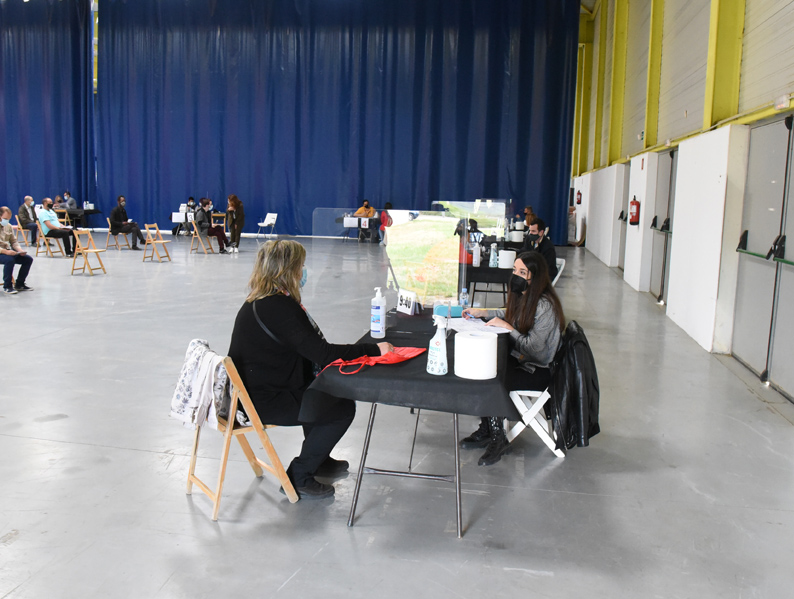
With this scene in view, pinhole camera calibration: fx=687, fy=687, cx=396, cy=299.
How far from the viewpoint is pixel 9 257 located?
27.1 ft

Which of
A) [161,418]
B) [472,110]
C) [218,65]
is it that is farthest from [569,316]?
[218,65]

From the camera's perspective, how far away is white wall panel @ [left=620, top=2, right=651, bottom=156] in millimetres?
10570

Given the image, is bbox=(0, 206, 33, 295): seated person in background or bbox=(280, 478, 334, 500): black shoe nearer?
bbox=(280, 478, 334, 500): black shoe

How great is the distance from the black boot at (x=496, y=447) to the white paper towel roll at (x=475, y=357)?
930 mm

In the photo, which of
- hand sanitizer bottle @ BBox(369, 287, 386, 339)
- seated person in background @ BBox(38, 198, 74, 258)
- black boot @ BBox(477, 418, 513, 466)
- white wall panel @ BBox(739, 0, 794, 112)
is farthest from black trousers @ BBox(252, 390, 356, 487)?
seated person in background @ BBox(38, 198, 74, 258)

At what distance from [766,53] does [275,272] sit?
15.2 ft

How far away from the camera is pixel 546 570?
2428mm

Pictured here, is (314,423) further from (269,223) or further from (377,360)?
(269,223)

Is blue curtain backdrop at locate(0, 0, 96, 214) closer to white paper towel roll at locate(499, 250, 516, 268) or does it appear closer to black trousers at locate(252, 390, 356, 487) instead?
white paper towel roll at locate(499, 250, 516, 268)

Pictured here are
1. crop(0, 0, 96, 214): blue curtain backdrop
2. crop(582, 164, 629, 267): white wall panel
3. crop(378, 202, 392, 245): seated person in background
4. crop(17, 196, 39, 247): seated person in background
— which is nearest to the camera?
crop(378, 202, 392, 245): seated person in background

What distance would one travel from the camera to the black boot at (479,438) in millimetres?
3557

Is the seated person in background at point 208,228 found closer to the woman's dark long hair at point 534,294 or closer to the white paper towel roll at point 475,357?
the woman's dark long hair at point 534,294

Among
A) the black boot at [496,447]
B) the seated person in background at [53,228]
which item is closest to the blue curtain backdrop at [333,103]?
the seated person in background at [53,228]

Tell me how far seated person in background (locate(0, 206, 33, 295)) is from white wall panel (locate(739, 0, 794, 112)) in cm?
802
